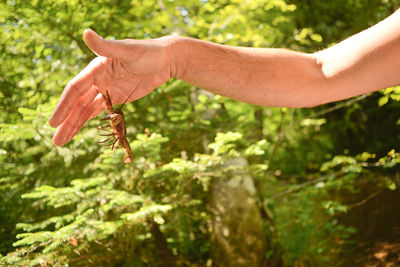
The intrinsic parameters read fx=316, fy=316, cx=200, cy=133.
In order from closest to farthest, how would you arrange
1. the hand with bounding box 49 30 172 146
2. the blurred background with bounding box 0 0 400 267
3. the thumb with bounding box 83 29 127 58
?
the thumb with bounding box 83 29 127 58, the hand with bounding box 49 30 172 146, the blurred background with bounding box 0 0 400 267

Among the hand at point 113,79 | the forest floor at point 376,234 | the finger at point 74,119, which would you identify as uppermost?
the hand at point 113,79

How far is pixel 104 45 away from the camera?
1.27 metres

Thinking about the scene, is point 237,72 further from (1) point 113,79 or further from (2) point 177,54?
(1) point 113,79

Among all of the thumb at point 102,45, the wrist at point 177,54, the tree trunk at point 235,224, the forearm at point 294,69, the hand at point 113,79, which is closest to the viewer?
the thumb at point 102,45

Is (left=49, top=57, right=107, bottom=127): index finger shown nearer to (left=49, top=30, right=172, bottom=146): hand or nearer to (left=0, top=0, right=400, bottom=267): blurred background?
(left=49, top=30, right=172, bottom=146): hand

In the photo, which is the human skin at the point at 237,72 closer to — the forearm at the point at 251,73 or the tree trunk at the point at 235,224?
the forearm at the point at 251,73

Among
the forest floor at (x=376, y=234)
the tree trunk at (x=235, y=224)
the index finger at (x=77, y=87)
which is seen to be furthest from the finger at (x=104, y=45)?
the forest floor at (x=376, y=234)

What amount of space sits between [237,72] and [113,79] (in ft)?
2.21

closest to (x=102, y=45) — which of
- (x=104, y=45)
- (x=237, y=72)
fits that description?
(x=104, y=45)

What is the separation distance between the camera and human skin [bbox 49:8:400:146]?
1486mm

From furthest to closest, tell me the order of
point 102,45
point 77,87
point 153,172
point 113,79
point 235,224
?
1. point 235,224
2. point 153,172
3. point 113,79
4. point 77,87
5. point 102,45

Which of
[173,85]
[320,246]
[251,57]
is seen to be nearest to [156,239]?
[173,85]

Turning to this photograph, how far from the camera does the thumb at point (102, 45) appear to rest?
1.23m

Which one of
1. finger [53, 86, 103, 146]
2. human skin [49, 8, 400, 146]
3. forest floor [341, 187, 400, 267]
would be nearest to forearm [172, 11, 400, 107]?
human skin [49, 8, 400, 146]
